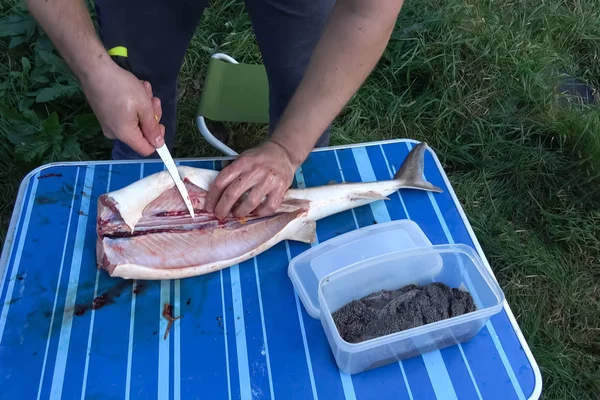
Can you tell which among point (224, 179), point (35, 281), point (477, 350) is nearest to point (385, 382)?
point (477, 350)

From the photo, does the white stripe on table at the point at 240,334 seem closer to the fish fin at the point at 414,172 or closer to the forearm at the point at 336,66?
the forearm at the point at 336,66

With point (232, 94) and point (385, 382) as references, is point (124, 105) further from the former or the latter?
point (232, 94)

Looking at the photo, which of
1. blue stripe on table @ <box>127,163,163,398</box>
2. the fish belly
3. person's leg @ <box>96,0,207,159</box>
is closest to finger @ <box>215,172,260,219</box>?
the fish belly

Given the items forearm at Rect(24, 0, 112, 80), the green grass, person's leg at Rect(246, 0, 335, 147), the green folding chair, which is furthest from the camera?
the green folding chair

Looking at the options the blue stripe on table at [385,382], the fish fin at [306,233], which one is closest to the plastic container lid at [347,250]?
the fish fin at [306,233]

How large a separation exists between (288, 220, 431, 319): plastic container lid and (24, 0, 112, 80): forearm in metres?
0.84

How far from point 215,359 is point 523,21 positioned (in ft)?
10.0

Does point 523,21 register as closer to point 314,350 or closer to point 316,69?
point 316,69

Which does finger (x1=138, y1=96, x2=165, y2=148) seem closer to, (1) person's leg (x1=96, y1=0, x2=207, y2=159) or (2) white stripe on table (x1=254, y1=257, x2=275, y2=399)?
(1) person's leg (x1=96, y1=0, x2=207, y2=159)

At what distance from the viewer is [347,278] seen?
165 centimetres

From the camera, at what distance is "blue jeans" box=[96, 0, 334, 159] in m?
1.92

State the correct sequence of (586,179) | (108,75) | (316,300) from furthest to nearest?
(586,179), (316,300), (108,75)

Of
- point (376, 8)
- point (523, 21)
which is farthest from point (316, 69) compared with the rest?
point (523, 21)

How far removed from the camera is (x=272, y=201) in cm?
172
